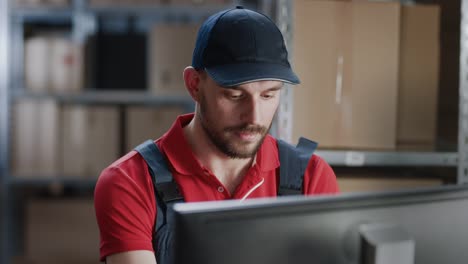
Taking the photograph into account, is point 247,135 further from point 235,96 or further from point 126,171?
point 126,171

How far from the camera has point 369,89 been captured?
6.05 feet

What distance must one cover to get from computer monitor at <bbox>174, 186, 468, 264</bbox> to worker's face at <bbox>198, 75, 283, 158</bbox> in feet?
1.85

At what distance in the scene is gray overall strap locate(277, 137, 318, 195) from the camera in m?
1.47

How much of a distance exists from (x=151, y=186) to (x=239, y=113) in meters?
0.25

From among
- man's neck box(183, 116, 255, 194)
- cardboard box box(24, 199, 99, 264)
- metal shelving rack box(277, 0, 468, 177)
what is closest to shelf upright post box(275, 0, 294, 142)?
metal shelving rack box(277, 0, 468, 177)

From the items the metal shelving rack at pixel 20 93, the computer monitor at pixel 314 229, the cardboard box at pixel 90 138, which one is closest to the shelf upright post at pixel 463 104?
the computer monitor at pixel 314 229

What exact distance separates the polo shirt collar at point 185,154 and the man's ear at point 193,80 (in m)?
0.10

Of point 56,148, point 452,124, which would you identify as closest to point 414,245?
point 452,124

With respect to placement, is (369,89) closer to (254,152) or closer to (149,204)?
(254,152)

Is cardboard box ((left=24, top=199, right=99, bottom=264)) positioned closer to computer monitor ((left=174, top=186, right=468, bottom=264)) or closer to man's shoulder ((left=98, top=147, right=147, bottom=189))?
man's shoulder ((left=98, top=147, right=147, bottom=189))

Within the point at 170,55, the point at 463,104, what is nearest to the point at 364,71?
the point at 463,104

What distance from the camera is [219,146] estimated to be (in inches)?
56.6

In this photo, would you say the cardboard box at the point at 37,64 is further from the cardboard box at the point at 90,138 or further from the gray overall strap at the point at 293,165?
the gray overall strap at the point at 293,165

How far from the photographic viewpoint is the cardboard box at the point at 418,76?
6.14ft
